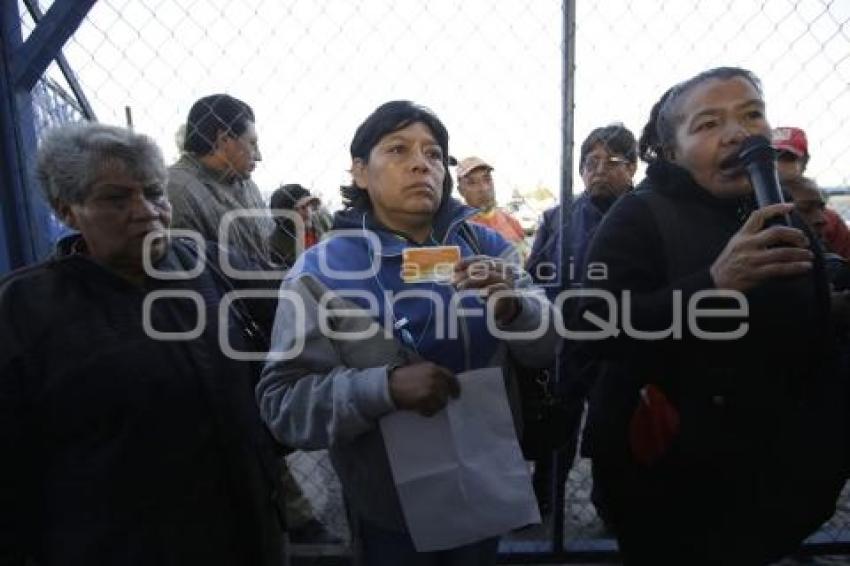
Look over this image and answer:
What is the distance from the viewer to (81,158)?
1304 mm

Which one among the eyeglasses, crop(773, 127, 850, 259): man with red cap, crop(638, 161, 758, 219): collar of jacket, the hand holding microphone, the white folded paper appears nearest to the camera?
the hand holding microphone

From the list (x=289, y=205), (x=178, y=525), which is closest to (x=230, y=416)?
(x=178, y=525)

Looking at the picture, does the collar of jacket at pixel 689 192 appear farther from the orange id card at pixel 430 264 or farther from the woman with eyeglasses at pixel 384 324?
the orange id card at pixel 430 264

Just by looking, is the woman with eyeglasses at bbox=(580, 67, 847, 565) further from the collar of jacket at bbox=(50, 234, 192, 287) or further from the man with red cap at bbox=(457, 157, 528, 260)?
the man with red cap at bbox=(457, 157, 528, 260)

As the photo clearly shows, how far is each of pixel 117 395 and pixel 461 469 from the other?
77 centimetres

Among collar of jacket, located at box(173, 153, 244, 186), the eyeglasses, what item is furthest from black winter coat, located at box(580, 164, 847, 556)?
collar of jacket, located at box(173, 153, 244, 186)

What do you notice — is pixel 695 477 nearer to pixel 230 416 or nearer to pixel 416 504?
pixel 416 504

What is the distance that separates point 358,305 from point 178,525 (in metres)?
0.67

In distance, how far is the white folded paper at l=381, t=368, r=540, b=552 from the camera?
1180mm

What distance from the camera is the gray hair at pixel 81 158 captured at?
131cm

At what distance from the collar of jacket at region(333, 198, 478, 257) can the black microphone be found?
0.59 m

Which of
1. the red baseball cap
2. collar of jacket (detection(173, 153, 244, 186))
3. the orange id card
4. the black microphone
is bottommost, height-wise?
the orange id card

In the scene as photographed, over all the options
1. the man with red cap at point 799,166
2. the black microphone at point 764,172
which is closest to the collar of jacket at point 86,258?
the black microphone at point 764,172

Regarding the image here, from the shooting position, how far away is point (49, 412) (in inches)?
48.3
